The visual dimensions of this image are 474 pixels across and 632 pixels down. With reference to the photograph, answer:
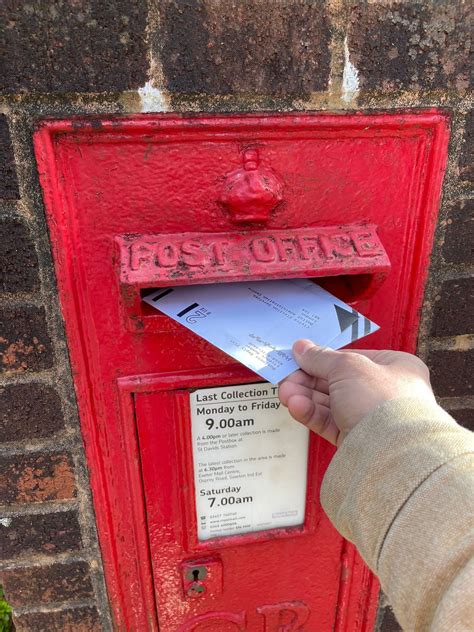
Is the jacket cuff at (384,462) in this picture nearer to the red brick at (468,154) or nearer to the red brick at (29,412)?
the red brick at (468,154)

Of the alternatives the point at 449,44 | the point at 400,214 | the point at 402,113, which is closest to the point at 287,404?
the point at 400,214

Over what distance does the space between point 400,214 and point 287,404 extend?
39 cm

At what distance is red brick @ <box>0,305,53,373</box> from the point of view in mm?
840

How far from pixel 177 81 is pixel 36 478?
82cm

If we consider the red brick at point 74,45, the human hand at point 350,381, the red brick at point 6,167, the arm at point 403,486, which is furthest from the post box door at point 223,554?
the red brick at point 74,45

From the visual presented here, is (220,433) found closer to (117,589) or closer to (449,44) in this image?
(117,589)

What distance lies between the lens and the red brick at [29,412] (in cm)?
90

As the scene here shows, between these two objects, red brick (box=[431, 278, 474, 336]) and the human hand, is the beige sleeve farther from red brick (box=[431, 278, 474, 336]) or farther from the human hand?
red brick (box=[431, 278, 474, 336])

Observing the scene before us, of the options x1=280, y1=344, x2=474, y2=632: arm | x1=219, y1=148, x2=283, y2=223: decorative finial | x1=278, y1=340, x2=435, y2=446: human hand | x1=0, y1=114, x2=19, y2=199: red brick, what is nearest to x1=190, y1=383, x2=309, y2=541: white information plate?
x1=278, y1=340, x2=435, y2=446: human hand

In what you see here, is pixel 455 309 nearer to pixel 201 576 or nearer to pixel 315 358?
pixel 315 358

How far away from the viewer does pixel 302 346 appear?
2.53 ft

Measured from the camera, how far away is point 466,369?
104cm

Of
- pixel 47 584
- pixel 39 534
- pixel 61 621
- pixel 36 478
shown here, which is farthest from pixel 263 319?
pixel 61 621

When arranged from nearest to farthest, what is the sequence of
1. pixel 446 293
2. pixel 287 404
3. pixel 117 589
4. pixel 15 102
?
pixel 15 102
pixel 287 404
pixel 446 293
pixel 117 589
